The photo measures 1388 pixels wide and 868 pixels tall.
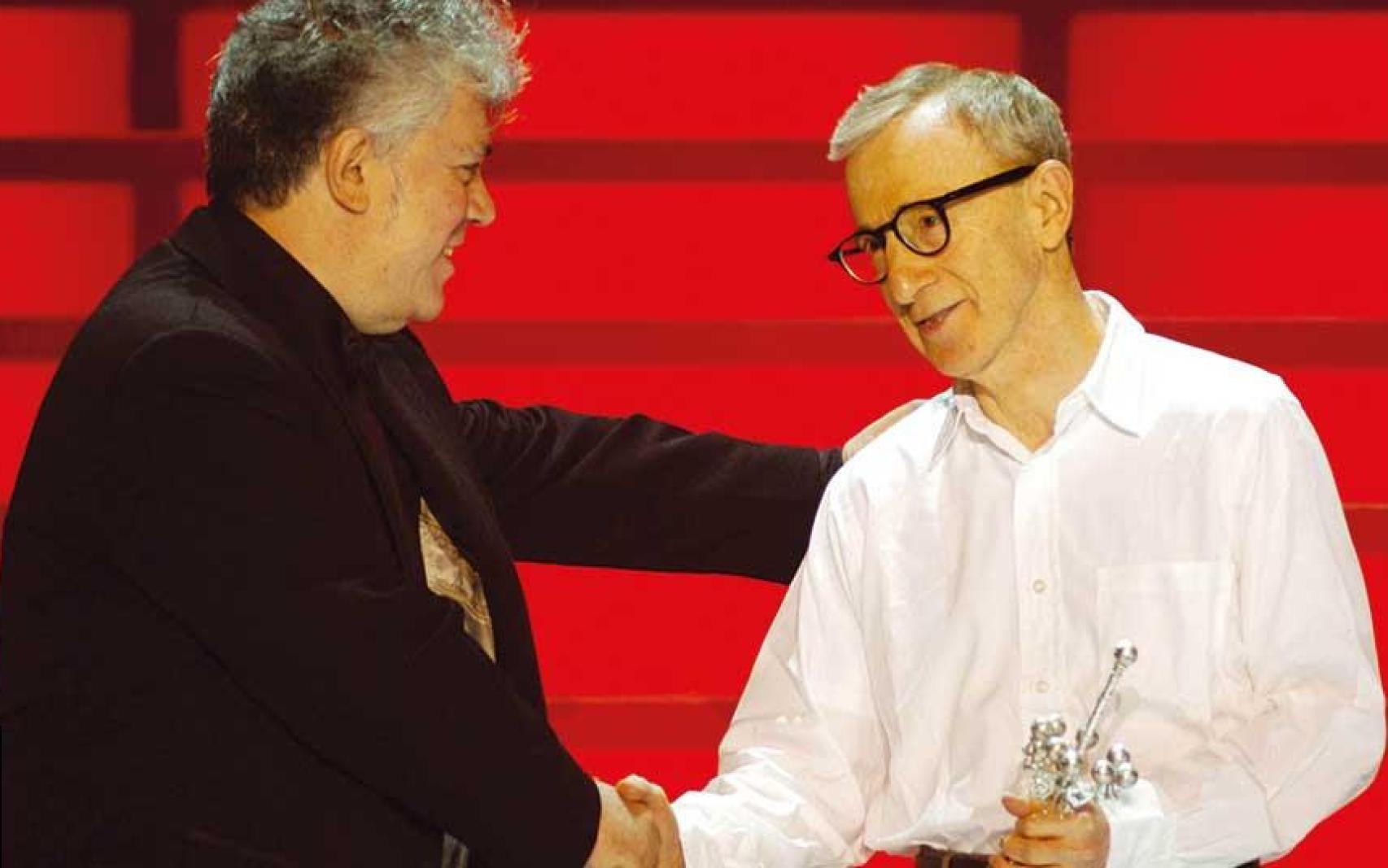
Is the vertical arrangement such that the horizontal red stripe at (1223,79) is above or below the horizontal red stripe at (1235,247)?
above

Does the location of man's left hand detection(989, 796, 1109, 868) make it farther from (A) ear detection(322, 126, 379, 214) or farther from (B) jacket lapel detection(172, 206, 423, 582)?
(A) ear detection(322, 126, 379, 214)

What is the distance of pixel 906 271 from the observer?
242 cm

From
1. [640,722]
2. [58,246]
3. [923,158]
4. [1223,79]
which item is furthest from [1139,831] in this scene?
[58,246]

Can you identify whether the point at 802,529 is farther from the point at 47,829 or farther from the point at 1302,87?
the point at 1302,87

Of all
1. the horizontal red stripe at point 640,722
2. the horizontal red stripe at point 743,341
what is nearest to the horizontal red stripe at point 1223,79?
the horizontal red stripe at point 743,341

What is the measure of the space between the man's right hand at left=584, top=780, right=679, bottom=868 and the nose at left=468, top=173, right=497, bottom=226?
655 millimetres

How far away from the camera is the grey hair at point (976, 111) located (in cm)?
241

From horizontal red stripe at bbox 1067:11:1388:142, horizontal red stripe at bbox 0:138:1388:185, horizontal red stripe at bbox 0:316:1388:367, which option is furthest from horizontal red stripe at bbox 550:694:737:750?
horizontal red stripe at bbox 1067:11:1388:142

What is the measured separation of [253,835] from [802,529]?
3.06ft

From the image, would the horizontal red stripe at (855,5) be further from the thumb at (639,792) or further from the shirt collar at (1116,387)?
the thumb at (639,792)

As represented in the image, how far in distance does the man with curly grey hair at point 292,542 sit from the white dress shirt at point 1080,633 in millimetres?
221

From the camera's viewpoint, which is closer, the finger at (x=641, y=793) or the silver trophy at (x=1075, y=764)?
the silver trophy at (x=1075, y=764)

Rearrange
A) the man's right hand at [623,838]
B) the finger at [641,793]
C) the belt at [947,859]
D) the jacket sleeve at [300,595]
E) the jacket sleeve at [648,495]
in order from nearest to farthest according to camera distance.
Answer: the jacket sleeve at [300,595] < the belt at [947,859] < the man's right hand at [623,838] < the finger at [641,793] < the jacket sleeve at [648,495]

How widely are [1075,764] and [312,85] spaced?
1067 millimetres
